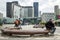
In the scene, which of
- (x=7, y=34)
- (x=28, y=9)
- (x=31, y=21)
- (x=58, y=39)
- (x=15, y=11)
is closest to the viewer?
(x=58, y=39)

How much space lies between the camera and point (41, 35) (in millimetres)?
15445

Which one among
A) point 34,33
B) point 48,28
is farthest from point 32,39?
point 48,28

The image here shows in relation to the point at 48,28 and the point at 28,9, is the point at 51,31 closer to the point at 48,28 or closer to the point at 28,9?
the point at 48,28

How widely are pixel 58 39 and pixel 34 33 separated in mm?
2220

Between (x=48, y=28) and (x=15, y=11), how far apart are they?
104524mm

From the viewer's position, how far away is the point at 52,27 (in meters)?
15.3

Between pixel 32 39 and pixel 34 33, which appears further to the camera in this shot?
pixel 34 33

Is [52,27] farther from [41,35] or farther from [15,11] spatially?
[15,11]

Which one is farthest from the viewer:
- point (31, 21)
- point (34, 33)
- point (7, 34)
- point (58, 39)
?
point (31, 21)

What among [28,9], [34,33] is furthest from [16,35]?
[28,9]

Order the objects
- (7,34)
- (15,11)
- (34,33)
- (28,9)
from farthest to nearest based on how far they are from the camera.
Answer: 1. (28,9)
2. (15,11)
3. (7,34)
4. (34,33)

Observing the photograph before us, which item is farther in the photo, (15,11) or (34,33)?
(15,11)

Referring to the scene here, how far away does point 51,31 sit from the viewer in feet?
50.5

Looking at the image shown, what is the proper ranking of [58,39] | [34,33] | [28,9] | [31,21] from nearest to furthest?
[58,39] < [34,33] < [31,21] < [28,9]
